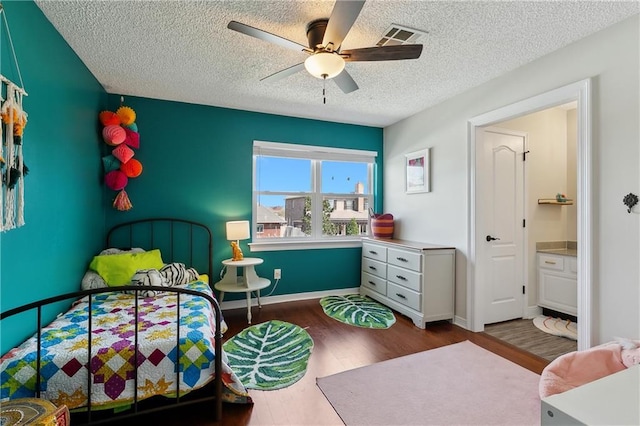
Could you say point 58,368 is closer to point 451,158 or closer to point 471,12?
point 471,12

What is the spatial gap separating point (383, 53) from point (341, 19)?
0.41 meters

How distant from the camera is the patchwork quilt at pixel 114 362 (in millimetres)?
1464

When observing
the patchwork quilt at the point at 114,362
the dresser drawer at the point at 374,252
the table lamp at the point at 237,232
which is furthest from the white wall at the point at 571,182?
the patchwork quilt at the point at 114,362

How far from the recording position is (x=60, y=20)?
6.46ft

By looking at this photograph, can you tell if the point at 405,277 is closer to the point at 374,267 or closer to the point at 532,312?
the point at 374,267

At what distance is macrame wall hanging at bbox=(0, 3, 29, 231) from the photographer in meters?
1.52

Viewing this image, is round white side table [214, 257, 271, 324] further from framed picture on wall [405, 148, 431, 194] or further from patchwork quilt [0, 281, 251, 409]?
framed picture on wall [405, 148, 431, 194]

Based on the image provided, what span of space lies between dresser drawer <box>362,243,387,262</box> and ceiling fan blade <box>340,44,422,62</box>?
2.33m

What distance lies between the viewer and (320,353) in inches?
98.0

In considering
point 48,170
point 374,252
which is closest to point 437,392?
point 374,252

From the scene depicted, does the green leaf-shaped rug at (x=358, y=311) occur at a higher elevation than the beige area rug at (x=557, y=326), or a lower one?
higher

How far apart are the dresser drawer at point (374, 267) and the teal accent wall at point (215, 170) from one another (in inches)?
11.2

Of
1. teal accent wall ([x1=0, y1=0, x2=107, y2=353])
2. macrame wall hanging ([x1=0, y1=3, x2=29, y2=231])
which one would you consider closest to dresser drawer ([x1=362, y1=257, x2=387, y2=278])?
teal accent wall ([x1=0, y1=0, x2=107, y2=353])

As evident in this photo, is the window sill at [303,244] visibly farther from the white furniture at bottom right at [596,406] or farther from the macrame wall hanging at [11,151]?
the white furniture at bottom right at [596,406]
